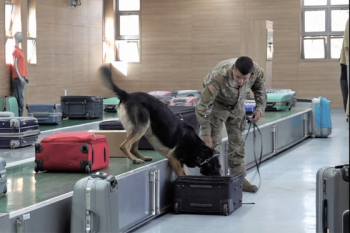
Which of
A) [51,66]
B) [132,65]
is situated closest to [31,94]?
[51,66]

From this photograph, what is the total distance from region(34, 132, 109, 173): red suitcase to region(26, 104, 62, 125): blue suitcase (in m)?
4.67

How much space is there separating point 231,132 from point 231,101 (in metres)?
0.44

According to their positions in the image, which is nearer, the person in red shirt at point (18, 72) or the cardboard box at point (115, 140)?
the cardboard box at point (115, 140)

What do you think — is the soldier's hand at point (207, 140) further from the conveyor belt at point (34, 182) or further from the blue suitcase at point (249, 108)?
the blue suitcase at point (249, 108)

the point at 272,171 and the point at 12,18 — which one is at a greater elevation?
the point at 12,18

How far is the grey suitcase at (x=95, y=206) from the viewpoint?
144 inches

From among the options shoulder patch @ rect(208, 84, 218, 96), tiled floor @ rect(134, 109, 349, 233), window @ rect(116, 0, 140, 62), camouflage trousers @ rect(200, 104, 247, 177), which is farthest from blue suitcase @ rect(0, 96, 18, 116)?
window @ rect(116, 0, 140, 62)

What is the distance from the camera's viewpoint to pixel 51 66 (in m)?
13.9

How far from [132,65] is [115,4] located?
172cm

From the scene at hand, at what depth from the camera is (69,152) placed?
486cm

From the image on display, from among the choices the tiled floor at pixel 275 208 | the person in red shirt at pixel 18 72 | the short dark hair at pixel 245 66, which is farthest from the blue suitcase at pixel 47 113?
the short dark hair at pixel 245 66

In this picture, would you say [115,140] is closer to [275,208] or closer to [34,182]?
[34,182]

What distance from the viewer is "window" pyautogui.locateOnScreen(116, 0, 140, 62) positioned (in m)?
17.6

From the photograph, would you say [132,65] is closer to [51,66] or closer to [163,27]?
[163,27]
